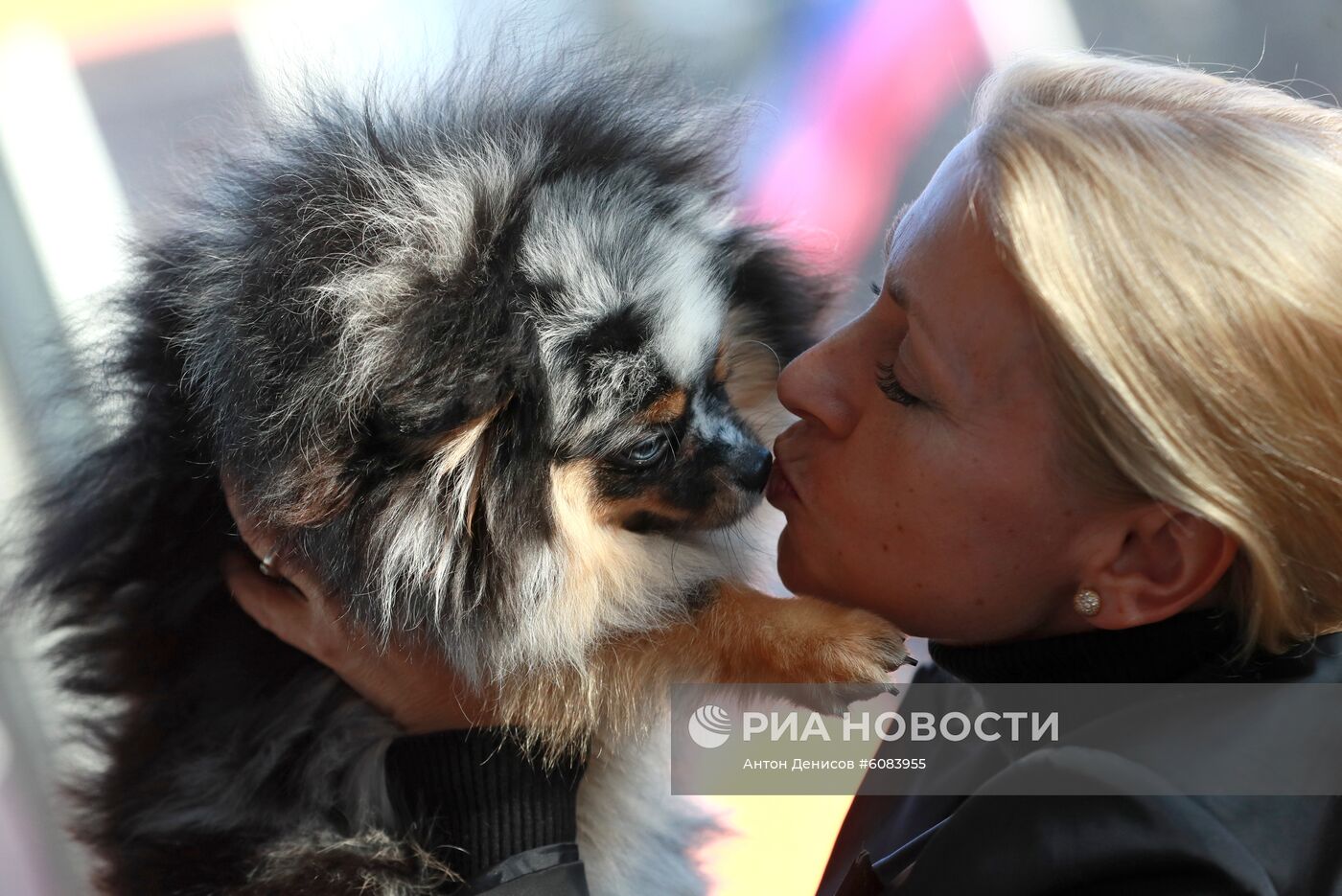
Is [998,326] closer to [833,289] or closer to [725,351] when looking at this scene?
[725,351]

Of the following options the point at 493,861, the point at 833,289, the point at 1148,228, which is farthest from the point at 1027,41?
the point at 493,861

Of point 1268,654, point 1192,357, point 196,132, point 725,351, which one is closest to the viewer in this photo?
point 1192,357

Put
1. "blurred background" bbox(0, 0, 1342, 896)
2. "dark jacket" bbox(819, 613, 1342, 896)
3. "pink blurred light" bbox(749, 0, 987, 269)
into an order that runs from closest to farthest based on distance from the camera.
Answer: "dark jacket" bbox(819, 613, 1342, 896), "blurred background" bbox(0, 0, 1342, 896), "pink blurred light" bbox(749, 0, 987, 269)

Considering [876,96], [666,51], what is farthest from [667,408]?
[876,96]

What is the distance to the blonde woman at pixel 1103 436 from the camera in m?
0.91

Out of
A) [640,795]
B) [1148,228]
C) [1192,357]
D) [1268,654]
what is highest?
[1148,228]

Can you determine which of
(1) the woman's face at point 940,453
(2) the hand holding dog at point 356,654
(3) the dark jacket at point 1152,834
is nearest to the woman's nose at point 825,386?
(1) the woman's face at point 940,453

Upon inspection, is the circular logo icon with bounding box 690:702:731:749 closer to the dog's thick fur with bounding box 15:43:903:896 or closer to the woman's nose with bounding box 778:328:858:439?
the dog's thick fur with bounding box 15:43:903:896

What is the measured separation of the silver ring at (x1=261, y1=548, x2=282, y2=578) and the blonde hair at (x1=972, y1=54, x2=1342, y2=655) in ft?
3.04

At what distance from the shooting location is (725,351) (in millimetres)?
1534

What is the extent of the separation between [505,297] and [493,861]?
697mm

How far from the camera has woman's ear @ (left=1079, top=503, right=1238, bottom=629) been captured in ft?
3.25

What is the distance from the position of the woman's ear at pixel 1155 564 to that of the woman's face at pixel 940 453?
1.5 inches

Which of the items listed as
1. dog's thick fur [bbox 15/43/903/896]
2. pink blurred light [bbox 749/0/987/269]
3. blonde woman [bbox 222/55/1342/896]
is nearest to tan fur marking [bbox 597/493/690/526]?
dog's thick fur [bbox 15/43/903/896]
